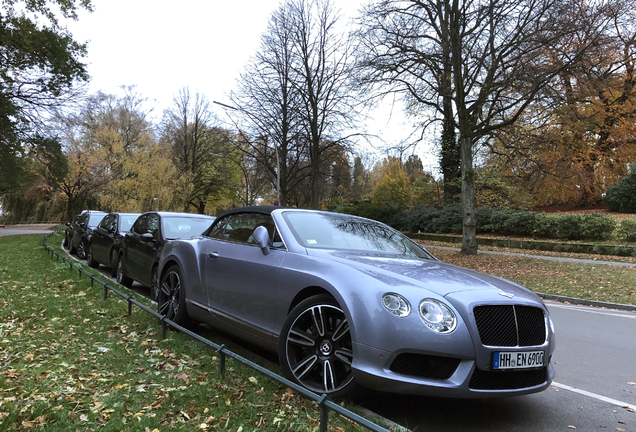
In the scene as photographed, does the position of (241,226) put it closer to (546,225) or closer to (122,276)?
(122,276)

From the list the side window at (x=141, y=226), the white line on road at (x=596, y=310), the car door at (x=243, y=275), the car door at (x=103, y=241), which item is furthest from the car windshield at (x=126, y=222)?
the white line on road at (x=596, y=310)

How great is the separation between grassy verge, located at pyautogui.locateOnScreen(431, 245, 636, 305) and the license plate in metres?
8.41

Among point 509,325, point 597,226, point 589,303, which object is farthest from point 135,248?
point 597,226

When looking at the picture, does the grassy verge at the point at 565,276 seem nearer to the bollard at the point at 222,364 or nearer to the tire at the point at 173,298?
the tire at the point at 173,298

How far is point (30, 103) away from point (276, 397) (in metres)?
23.4

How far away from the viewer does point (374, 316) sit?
10.1 feet

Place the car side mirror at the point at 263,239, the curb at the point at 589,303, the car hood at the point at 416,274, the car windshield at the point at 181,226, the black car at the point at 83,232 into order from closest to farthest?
the car hood at the point at 416,274 < the car side mirror at the point at 263,239 < the car windshield at the point at 181,226 < the curb at the point at 589,303 < the black car at the point at 83,232

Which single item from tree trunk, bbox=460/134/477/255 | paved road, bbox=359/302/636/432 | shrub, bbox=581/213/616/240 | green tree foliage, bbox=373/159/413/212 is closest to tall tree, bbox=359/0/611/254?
tree trunk, bbox=460/134/477/255

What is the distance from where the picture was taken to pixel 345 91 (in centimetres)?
2472

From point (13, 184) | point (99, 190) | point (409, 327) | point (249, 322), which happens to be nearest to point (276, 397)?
point (249, 322)

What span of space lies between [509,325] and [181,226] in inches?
261

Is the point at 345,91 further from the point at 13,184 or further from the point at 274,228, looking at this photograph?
the point at 274,228

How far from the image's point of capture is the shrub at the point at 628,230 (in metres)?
21.4

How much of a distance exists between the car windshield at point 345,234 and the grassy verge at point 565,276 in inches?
306
